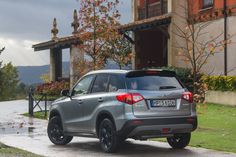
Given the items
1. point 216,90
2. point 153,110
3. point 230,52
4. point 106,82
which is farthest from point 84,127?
point 230,52

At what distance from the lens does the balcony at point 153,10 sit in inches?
1380

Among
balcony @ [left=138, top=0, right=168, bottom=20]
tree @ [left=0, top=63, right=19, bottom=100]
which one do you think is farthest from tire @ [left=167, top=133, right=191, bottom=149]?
tree @ [left=0, top=63, right=19, bottom=100]

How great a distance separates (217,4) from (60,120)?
17.8 m

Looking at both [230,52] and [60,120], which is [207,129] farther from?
[230,52]

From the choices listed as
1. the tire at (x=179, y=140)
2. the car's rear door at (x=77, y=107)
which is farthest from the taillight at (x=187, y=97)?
the car's rear door at (x=77, y=107)

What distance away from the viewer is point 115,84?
39.7 feet

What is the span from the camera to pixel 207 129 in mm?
16609

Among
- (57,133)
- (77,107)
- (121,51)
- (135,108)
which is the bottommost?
(57,133)

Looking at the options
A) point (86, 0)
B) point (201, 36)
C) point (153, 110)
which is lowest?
point (153, 110)

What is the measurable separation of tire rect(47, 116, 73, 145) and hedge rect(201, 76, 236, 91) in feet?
43.9

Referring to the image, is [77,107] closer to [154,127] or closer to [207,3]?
[154,127]

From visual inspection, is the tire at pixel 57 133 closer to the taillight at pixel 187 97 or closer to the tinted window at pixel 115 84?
the tinted window at pixel 115 84

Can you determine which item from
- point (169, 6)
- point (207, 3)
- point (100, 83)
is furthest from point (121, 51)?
point (100, 83)

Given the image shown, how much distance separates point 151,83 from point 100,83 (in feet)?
4.50
